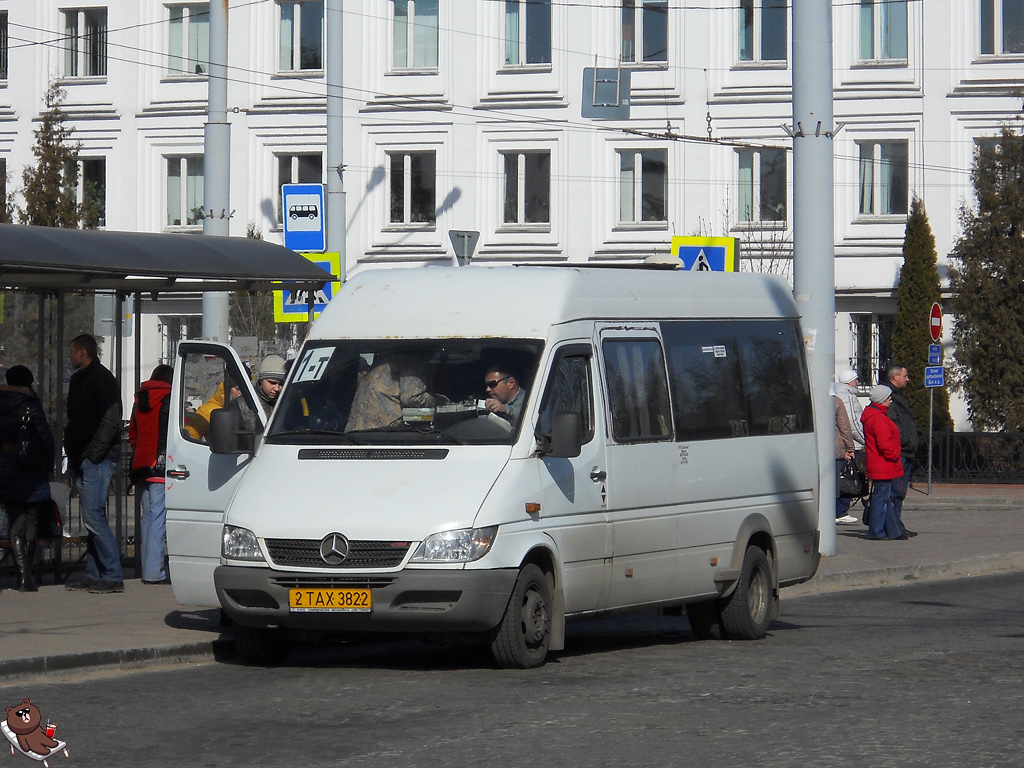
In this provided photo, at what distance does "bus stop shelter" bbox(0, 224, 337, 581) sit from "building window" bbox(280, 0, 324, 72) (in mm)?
27441

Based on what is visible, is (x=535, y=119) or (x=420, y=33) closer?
(x=535, y=119)

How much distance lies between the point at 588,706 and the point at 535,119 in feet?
110

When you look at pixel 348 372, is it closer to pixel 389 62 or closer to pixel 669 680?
pixel 669 680

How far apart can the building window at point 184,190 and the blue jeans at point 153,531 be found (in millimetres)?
29408

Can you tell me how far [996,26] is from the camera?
1580 inches

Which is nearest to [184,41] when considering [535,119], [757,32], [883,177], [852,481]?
[535,119]

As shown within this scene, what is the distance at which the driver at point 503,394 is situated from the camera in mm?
10930

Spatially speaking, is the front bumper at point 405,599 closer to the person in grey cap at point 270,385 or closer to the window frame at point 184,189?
the person in grey cap at point 270,385

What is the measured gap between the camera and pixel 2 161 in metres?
45.2

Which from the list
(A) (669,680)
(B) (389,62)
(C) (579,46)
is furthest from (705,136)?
(A) (669,680)

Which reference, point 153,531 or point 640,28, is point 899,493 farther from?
point 640,28

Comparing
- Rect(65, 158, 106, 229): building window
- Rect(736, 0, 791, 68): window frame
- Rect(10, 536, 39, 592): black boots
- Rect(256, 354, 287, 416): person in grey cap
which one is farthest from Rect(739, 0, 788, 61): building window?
Rect(10, 536, 39, 592): black boots

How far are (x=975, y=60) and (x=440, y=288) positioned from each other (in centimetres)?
3093

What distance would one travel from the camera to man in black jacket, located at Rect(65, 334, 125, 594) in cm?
1448
